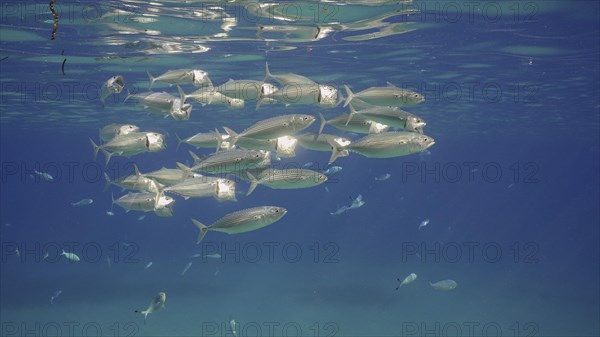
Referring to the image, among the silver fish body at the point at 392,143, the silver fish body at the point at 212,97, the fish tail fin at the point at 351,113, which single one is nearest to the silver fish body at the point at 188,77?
the silver fish body at the point at 212,97

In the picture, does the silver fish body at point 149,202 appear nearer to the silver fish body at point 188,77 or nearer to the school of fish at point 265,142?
the school of fish at point 265,142

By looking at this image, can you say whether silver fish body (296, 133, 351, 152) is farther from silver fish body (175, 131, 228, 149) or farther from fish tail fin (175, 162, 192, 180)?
fish tail fin (175, 162, 192, 180)

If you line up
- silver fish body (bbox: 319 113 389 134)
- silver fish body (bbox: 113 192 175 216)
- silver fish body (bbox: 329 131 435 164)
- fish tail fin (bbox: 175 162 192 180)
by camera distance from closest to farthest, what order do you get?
silver fish body (bbox: 329 131 435 164) → silver fish body (bbox: 319 113 389 134) → fish tail fin (bbox: 175 162 192 180) → silver fish body (bbox: 113 192 175 216)

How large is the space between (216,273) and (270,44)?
18.2 m

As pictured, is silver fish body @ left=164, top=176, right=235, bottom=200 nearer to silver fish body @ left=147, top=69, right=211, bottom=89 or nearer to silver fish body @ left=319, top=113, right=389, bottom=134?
silver fish body @ left=319, top=113, right=389, bottom=134

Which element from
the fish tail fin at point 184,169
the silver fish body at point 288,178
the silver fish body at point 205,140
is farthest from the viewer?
the silver fish body at point 205,140

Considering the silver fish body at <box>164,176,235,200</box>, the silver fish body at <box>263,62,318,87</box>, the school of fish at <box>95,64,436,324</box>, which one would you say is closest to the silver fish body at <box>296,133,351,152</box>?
the school of fish at <box>95,64,436,324</box>

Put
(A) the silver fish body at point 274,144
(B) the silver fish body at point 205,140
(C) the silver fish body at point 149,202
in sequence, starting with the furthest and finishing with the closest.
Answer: (C) the silver fish body at point 149,202, (B) the silver fish body at point 205,140, (A) the silver fish body at point 274,144

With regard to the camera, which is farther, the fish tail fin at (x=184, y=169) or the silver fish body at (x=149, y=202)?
the silver fish body at (x=149, y=202)

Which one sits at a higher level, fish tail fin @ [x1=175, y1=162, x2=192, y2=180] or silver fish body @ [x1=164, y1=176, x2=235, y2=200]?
fish tail fin @ [x1=175, y1=162, x2=192, y2=180]

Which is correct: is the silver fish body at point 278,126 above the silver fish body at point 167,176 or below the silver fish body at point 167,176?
above

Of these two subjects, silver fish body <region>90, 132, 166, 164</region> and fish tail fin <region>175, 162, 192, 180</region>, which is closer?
fish tail fin <region>175, 162, 192, 180</region>

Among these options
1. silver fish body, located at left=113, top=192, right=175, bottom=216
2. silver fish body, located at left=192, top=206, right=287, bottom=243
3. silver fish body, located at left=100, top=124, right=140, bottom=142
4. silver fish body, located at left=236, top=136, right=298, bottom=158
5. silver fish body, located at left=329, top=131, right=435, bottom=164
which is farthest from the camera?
silver fish body, located at left=100, top=124, right=140, bottom=142

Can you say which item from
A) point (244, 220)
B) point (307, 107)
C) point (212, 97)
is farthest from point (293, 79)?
point (307, 107)
